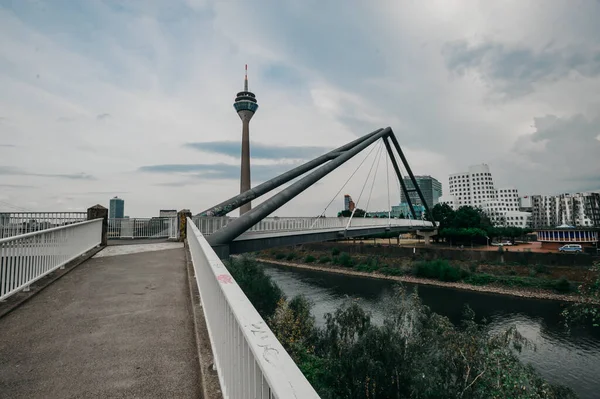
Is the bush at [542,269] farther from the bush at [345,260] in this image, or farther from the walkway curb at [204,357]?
the walkway curb at [204,357]

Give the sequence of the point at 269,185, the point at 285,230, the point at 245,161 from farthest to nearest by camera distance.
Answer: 1. the point at 245,161
2. the point at 269,185
3. the point at 285,230

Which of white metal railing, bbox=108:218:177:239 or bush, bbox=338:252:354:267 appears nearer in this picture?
white metal railing, bbox=108:218:177:239

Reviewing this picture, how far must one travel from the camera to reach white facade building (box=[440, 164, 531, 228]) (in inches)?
4262

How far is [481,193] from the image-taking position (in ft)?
395

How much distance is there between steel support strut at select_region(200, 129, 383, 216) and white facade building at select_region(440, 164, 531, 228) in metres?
92.8

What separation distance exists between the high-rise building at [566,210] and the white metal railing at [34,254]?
12260 cm

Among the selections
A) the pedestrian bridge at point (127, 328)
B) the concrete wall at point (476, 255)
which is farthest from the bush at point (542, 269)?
the pedestrian bridge at point (127, 328)

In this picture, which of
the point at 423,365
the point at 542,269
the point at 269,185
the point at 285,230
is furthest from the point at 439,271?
the point at 423,365

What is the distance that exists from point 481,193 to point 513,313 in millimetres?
103385

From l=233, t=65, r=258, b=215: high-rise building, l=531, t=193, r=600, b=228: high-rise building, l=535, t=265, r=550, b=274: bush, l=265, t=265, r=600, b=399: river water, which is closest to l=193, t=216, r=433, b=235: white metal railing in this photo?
l=265, t=265, r=600, b=399: river water

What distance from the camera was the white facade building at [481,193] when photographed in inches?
4262

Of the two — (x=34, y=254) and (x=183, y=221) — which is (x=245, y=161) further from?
(x=34, y=254)

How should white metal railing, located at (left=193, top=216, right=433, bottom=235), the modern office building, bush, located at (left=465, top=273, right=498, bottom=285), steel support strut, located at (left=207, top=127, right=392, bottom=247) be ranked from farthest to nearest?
the modern office building
bush, located at (left=465, top=273, right=498, bottom=285)
white metal railing, located at (left=193, top=216, right=433, bottom=235)
steel support strut, located at (left=207, top=127, right=392, bottom=247)

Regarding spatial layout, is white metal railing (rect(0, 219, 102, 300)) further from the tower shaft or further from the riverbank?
the tower shaft
